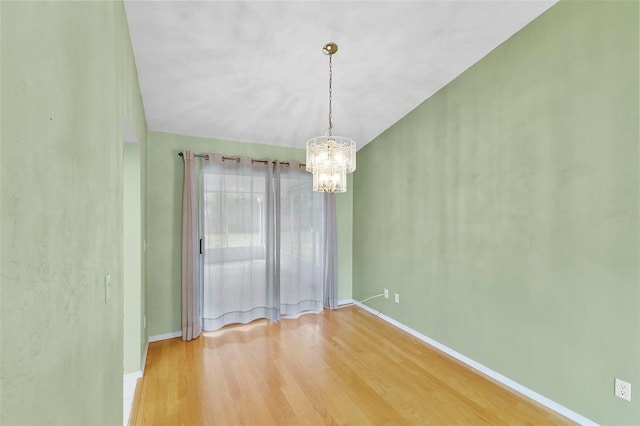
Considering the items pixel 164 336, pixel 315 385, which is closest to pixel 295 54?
pixel 315 385

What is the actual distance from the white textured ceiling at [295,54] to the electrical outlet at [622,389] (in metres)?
2.82

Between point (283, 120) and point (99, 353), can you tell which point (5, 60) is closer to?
point (99, 353)

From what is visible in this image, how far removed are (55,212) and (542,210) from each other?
2.94 m

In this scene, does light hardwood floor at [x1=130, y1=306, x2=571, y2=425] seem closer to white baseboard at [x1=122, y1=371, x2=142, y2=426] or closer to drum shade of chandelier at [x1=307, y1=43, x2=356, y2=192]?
white baseboard at [x1=122, y1=371, x2=142, y2=426]

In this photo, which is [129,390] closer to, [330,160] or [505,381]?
[330,160]

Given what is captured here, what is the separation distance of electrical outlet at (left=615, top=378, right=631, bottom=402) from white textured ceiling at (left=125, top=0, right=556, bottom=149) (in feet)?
9.24

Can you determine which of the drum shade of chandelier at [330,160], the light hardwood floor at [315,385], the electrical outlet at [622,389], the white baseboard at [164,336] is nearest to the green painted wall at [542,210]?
the electrical outlet at [622,389]

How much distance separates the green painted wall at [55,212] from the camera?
454mm

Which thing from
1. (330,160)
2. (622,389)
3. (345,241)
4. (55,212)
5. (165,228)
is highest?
(330,160)

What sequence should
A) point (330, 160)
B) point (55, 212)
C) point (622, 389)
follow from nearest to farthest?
point (55, 212) < point (622, 389) < point (330, 160)

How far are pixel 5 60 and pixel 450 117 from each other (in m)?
3.28

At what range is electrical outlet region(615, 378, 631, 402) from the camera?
1.79 m

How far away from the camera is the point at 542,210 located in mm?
2230

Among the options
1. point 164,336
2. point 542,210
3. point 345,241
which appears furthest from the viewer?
point 345,241
